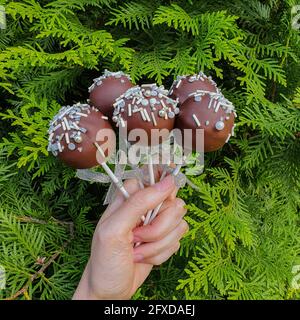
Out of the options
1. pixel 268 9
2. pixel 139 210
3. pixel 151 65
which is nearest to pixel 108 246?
pixel 139 210

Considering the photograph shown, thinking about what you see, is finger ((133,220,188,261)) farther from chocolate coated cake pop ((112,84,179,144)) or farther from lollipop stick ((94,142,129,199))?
chocolate coated cake pop ((112,84,179,144))

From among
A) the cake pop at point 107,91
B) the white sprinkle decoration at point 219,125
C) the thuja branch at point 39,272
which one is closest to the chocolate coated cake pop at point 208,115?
the white sprinkle decoration at point 219,125

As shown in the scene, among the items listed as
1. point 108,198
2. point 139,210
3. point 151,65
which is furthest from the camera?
point 151,65

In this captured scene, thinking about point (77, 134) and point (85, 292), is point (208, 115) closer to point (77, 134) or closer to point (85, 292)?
point (77, 134)

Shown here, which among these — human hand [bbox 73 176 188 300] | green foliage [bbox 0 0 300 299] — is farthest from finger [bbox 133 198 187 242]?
green foliage [bbox 0 0 300 299]

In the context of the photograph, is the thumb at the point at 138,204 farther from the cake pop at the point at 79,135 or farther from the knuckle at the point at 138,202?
the cake pop at the point at 79,135
